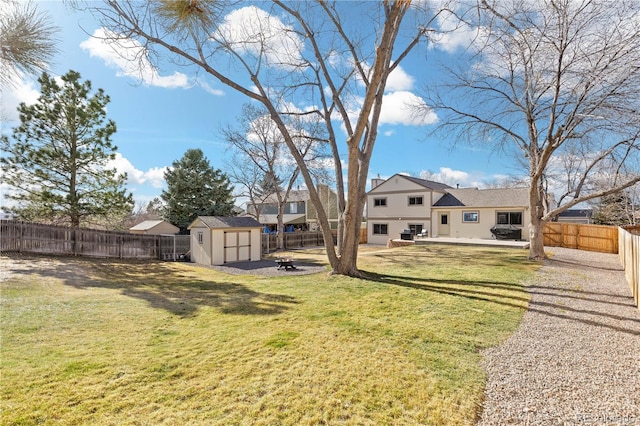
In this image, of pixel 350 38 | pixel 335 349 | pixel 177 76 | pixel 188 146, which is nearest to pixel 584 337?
pixel 335 349

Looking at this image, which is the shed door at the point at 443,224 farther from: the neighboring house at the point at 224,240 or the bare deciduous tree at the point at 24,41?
the bare deciduous tree at the point at 24,41

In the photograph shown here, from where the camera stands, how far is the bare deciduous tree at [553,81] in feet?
23.5

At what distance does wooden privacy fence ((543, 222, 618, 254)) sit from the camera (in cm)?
1634

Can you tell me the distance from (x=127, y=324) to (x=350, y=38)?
10446 millimetres

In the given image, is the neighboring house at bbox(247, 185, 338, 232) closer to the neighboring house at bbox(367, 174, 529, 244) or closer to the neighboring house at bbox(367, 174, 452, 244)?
the neighboring house at bbox(367, 174, 452, 244)

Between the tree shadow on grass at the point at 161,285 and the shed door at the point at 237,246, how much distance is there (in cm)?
270

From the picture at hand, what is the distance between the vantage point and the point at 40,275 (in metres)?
9.53

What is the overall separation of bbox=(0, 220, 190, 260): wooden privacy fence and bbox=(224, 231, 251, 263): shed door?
10.4 feet

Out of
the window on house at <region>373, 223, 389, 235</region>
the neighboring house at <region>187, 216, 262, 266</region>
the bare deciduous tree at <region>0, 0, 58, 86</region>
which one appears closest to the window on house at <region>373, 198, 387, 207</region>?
the window on house at <region>373, 223, 389, 235</region>

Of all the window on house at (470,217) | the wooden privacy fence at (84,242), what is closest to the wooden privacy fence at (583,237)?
the window on house at (470,217)

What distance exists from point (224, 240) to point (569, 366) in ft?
46.3

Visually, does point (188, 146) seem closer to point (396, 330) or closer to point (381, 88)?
point (381, 88)

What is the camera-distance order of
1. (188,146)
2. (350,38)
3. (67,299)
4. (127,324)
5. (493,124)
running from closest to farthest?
(127,324)
(67,299)
(350,38)
(493,124)
(188,146)

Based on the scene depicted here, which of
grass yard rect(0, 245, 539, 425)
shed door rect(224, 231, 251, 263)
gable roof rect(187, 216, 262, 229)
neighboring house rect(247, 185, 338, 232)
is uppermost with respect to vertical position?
neighboring house rect(247, 185, 338, 232)
